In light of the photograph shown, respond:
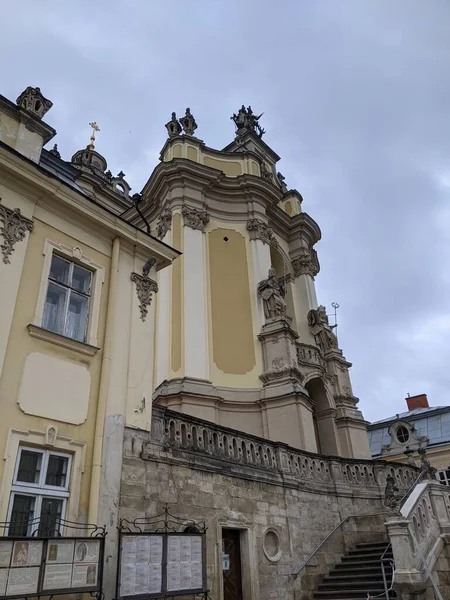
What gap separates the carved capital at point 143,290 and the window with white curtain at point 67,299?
3.44 feet

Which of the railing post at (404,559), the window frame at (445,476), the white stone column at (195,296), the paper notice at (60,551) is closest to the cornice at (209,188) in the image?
the white stone column at (195,296)

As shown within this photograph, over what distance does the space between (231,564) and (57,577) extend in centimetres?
448

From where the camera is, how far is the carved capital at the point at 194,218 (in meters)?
20.6

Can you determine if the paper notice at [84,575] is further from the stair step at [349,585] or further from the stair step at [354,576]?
the stair step at [354,576]

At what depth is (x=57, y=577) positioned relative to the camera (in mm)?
6262

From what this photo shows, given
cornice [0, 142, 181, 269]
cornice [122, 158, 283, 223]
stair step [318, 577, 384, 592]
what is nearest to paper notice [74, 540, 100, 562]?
cornice [0, 142, 181, 269]

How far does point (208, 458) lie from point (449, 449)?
2400 centimetres

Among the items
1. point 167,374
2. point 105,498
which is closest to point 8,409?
point 105,498

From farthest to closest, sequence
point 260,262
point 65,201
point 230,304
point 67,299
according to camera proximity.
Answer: point 260,262 < point 230,304 < point 65,201 < point 67,299

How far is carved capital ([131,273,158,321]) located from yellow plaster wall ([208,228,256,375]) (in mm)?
8306

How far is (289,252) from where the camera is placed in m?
25.9

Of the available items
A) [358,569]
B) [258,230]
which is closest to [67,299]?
[358,569]

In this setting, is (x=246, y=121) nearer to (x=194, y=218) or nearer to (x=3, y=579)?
(x=194, y=218)

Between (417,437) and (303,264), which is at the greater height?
(303,264)
